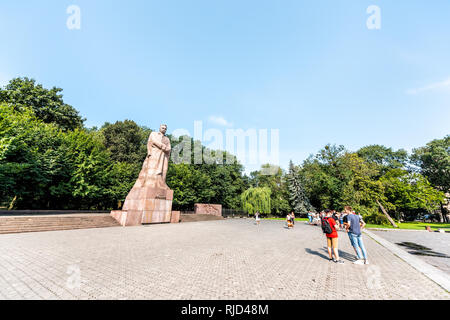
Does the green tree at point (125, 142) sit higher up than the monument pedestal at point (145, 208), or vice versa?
the green tree at point (125, 142)

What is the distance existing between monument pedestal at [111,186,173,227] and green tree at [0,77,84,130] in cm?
2222

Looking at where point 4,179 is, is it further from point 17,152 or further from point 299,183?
point 299,183

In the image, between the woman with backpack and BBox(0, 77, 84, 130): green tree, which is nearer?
the woman with backpack

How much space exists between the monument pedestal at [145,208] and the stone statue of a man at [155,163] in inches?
29.3

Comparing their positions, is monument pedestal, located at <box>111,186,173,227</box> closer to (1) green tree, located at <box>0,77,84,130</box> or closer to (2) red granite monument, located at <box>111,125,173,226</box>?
(2) red granite monument, located at <box>111,125,173,226</box>

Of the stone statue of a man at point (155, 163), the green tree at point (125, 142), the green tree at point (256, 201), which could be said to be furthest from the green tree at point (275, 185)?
the stone statue of a man at point (155, 163)

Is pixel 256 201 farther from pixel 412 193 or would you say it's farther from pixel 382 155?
pixel 382 155

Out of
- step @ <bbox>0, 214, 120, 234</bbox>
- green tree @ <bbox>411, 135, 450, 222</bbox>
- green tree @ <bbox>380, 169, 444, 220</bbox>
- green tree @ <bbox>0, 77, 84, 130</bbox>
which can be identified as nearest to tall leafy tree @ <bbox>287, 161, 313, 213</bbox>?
green tree @ <bbox>380, 169, 444, 220</bbox>

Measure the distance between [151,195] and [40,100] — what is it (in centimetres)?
2611

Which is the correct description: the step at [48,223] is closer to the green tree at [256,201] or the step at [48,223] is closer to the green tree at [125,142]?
the green tree at [125,142]

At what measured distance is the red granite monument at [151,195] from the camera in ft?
55.1

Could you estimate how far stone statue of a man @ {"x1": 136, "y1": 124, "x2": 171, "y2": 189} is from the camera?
18875 mm

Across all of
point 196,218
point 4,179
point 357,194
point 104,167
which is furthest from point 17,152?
point 357,194

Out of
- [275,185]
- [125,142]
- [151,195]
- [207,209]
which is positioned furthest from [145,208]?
[275,185]
